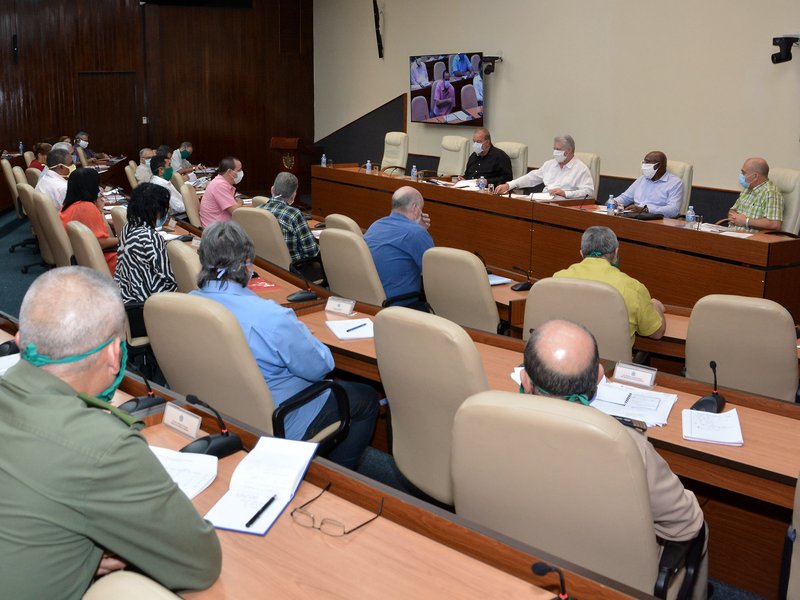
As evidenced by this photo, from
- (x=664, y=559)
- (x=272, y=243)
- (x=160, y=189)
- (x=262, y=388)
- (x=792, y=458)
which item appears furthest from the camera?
(x=272, y=243)

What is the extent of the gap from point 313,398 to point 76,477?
151 centimetres

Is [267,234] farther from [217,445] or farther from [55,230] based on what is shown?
[217,445]

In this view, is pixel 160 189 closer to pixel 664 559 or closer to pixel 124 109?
pixel 664 559

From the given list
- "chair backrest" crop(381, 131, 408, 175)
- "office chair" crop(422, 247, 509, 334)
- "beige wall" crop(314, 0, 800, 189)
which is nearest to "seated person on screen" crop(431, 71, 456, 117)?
"beige wall" crop(314, 0, 800, 189)

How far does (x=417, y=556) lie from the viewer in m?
1.75

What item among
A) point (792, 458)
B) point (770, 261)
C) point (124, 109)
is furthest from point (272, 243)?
point (124, 109)

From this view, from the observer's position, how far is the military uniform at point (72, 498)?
1.39 meters

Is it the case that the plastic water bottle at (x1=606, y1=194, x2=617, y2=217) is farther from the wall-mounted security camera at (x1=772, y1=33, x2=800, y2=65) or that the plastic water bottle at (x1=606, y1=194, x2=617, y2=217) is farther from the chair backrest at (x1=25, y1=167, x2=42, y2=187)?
the chair backrest at (x1=25, y1=167, x2=42, y2=187)

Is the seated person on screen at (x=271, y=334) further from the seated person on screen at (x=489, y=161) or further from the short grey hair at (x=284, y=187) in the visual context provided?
the seated person on screen at (x=489, y=161)

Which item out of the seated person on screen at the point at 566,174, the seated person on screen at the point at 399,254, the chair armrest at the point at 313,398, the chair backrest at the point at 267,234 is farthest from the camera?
the seated person on screen at the point at 566,174

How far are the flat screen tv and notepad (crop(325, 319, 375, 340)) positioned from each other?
6994 mm

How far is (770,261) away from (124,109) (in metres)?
11.1

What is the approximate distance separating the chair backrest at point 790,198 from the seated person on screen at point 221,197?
445 centimetres

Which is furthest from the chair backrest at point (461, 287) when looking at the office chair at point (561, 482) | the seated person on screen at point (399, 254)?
the office chair at point (561, 482)
